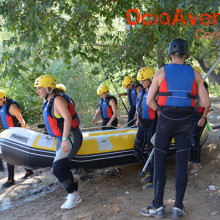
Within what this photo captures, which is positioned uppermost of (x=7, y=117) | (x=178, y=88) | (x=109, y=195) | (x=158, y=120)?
(x=178, y=88)

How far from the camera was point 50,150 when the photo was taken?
437cm

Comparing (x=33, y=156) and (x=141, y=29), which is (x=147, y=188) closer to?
(x=33, y=156)

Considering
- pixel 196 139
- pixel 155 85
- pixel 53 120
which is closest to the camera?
pixel 155 85

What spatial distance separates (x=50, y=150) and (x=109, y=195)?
3.92 feet

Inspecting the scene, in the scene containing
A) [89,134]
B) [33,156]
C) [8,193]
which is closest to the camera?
[33,156]

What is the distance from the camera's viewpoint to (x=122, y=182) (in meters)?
4.56

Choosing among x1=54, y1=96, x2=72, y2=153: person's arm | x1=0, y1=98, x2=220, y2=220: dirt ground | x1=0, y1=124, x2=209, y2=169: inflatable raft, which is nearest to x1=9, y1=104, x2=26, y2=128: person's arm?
x1=0, y1=124, x2=209, y2=169: inflatable raft

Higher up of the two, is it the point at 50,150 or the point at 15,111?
the point at 15,111

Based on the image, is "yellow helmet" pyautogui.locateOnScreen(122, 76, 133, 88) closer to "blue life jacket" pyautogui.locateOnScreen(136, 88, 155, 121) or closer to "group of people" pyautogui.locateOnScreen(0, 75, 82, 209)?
"blue life jacket" pyautogui.locateOnScreen(136, 88, 155, 121)

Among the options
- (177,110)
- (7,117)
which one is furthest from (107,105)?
(177,110)

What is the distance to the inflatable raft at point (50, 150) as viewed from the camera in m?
4.38

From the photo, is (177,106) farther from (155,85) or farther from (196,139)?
(196,139)

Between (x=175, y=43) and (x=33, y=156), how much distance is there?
2879mm

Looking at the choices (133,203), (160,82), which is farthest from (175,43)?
(133,203)
